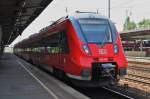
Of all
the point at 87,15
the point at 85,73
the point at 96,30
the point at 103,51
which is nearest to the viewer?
the point at 85,73

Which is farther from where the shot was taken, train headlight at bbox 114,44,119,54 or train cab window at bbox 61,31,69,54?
train cab window at bbox 61,31,69,54

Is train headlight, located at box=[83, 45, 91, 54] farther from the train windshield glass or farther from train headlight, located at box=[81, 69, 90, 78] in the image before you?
train headlight, located at box=[81, 69, 90, 78]

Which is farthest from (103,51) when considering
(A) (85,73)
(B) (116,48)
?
(A) (85,73)

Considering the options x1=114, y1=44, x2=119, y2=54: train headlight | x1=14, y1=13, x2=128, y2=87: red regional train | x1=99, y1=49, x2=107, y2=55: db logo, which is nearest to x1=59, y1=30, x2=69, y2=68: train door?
x1=14, y1=13, x2=128, y2=87: red regional train

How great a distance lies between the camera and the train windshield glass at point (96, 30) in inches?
557

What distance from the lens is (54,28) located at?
Result: 700 inches

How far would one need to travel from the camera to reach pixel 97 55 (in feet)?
44.8

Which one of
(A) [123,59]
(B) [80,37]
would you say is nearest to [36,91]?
(B) [80,37]

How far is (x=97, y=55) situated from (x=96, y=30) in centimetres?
123

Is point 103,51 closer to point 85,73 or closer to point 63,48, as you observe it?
point 85,73

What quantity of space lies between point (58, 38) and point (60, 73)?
1.57 m

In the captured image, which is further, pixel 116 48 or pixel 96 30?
pixel 96 30

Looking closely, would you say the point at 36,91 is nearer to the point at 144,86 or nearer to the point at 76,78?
the point at 76,78

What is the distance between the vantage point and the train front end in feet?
44.2
